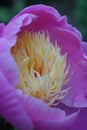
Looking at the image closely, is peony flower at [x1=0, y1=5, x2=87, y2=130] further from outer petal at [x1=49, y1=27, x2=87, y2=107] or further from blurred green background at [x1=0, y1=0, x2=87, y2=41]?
blurred green background at [x1=0, y1=0, x2=87, y2=41]

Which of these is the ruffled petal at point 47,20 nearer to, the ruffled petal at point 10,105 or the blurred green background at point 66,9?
the ruffled petal at point 10,105

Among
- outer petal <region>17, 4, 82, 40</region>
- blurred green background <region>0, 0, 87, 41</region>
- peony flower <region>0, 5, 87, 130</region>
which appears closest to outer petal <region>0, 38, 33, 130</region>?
peony flower <region>0, 5, 87, 130</region>

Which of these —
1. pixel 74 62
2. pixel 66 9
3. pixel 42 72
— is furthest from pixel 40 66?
pixel 66 9

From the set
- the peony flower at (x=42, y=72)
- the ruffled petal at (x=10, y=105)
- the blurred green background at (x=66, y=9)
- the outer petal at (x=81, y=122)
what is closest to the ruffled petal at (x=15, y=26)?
the peony flower at (x=42, y=72)

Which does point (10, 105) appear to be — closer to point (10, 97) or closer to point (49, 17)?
point (10, 97)

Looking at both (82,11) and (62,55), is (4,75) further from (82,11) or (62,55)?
(82,11)

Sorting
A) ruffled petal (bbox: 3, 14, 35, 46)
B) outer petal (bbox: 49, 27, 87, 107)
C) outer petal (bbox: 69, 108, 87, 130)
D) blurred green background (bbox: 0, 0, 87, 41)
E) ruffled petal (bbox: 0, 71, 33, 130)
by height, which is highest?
ruffled petal (bbox: 3, 14, 35, 46)
